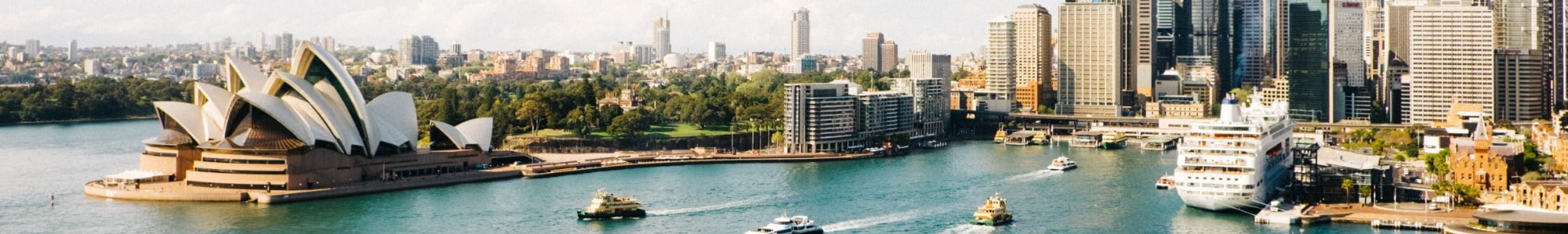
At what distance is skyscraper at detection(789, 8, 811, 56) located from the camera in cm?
13862

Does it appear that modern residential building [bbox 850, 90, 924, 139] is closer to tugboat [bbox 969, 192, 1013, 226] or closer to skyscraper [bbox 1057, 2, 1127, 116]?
skyscraper [bbox 1057, 2, 1127, 116]

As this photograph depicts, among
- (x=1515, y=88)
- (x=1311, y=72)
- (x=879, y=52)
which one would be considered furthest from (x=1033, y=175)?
(x=879, y=52)

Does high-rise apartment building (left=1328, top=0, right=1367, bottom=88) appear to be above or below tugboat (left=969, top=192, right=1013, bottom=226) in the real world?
above

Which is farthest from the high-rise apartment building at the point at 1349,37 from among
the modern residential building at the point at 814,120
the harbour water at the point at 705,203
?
the harbour water at the point at 705,203

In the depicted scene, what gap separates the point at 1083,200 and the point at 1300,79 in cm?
3388

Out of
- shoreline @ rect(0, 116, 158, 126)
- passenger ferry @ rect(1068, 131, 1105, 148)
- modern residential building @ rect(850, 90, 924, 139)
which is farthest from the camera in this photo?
shoreline @ rect(0, 116, 158, 126)

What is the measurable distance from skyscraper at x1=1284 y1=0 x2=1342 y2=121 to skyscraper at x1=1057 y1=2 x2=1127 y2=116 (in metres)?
6.45

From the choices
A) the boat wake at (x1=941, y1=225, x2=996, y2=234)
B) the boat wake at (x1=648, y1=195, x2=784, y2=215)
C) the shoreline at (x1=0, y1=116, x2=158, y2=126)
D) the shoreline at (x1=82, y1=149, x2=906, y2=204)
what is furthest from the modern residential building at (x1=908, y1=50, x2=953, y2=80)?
the boat wake at (x1=941, y1=225, x2=996, y2=234)

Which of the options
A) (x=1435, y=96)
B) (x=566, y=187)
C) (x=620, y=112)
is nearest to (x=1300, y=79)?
(x=1435, y=96)

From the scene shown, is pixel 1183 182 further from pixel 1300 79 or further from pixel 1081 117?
pixel 1300 79

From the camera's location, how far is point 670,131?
160 feet

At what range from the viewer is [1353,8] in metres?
76.4

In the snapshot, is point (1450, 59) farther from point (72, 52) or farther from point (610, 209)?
point (72, 52)

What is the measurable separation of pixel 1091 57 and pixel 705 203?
127ft
